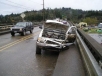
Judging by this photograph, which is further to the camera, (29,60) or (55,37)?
(55,37)

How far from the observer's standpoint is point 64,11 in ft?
569

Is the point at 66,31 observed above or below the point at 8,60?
above

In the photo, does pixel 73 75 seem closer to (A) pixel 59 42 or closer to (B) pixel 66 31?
(A) pixel 59 42

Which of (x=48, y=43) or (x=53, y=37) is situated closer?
(x=48, y=43)

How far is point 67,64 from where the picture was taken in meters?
9.32

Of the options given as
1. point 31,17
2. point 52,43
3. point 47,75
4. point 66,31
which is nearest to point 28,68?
point 47,75

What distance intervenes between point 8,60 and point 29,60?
1.03 meters

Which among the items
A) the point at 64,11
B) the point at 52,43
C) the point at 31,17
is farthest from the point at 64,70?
the point at 64,11

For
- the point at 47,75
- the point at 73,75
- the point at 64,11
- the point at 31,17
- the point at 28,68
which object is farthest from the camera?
the point at 64,11

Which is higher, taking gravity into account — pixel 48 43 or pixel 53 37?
pixel 53 37

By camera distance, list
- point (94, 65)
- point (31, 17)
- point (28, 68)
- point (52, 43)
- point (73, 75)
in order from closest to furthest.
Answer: point (94, 65), point (73, 75), point (28, 68), point (52, 43), point (31, 17)

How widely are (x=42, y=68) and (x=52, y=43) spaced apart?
11.6 ft

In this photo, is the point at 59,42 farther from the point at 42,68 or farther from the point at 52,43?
the point at 42,68

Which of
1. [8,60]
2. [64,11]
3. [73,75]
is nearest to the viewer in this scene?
[73,75]
